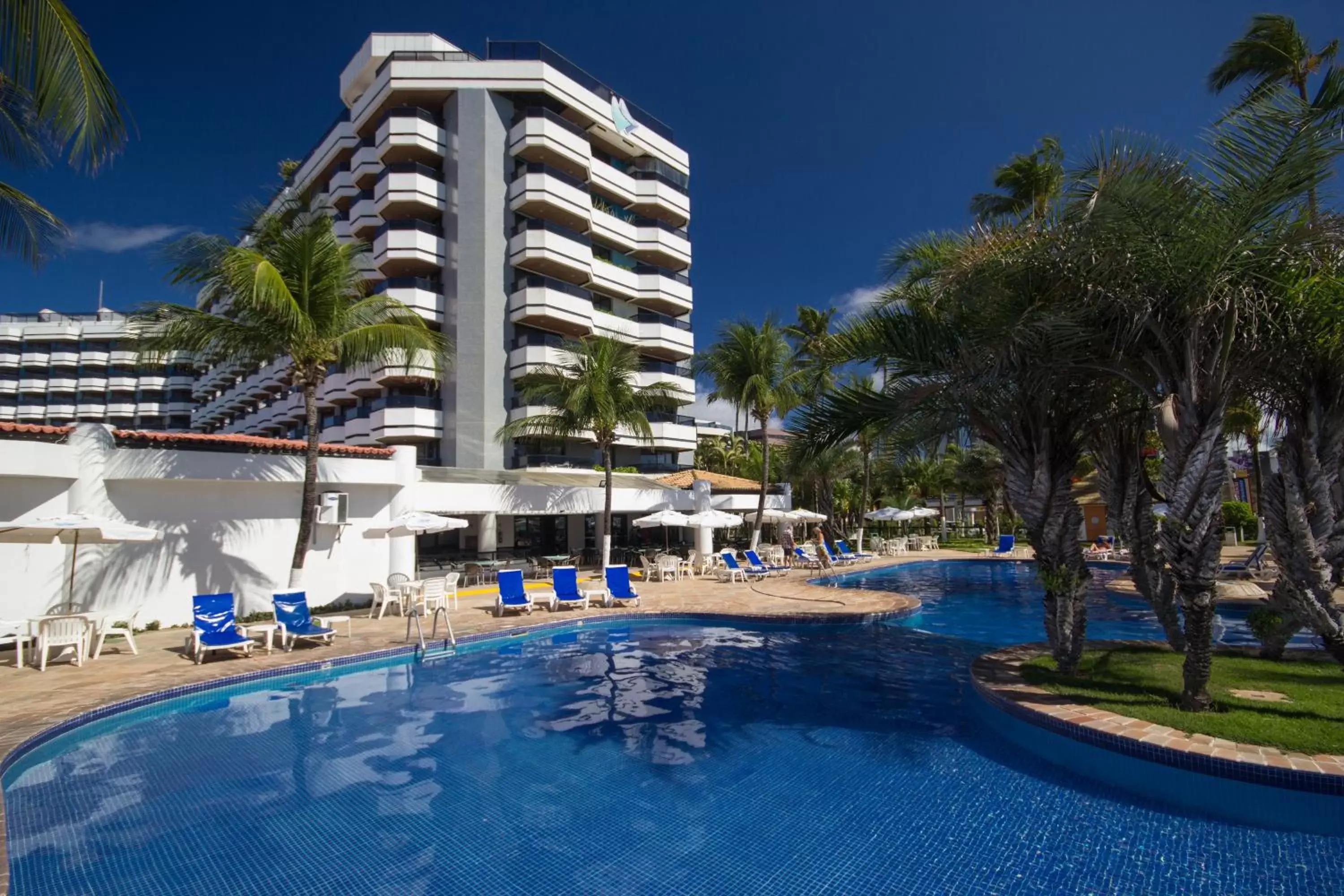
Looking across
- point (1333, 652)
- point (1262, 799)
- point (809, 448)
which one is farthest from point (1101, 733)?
point (809, 448)

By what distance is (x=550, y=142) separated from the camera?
108 feet

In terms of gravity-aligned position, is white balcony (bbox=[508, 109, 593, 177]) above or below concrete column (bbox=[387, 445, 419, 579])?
above

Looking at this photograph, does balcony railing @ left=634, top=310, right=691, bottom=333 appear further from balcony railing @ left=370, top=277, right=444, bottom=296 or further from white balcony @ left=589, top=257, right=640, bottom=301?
balcony railing @ left=370, top=277, right=444, bottom=296

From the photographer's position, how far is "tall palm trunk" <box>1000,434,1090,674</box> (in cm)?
840

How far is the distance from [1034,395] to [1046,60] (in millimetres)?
10492

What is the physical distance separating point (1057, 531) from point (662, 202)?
110 feet

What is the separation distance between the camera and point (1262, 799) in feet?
18.6

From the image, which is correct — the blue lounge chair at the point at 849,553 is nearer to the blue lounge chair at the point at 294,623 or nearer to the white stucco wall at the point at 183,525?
the white stucco wall at the point at 183,525

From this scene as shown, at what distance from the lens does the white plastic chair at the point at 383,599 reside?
15.3 metres

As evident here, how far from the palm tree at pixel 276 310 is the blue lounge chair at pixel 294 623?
57.1 inches

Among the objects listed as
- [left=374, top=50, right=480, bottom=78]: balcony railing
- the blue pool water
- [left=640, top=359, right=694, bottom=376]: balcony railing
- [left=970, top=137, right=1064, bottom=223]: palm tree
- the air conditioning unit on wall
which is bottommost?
the blue pool water

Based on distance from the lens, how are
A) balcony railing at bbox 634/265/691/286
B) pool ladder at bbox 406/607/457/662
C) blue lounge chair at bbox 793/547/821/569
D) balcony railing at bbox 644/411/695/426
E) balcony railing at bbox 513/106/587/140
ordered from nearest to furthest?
pool ladder at bbox 406/607/457/662
blue lounge chair at bbox 793/547/821/569
balcony railing at bbox 513/106/587/140
balcony railing at bbox 644/411/695/426
balcony railing at bbox 634/265/691/286

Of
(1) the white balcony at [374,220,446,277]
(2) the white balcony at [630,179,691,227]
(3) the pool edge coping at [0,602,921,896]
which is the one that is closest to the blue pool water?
(3) the pool edge coping at [0,602,921,896]

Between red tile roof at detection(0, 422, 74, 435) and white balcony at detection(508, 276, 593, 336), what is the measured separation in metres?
20.8
